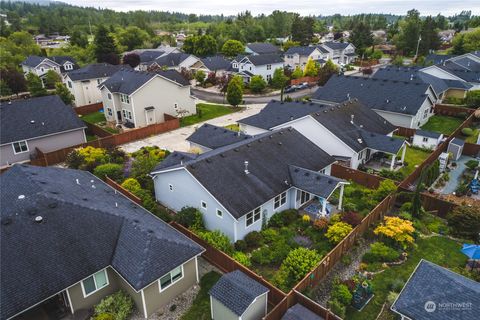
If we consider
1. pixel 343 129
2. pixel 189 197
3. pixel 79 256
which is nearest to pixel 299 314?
pixel 79 256

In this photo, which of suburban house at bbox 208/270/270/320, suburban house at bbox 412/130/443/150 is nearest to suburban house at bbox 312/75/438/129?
suburban house at bbox 412/130/443/150

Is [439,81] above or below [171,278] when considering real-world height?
above

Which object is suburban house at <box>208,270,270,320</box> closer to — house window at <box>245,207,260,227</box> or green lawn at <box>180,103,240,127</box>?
house window at <box>245,207,260,227</box>

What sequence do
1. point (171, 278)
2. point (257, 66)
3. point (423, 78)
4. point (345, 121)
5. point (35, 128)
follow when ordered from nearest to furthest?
point (171, 278) → point (35, 128) → point (345, 121) → point (423, 78) → point (257, 66)

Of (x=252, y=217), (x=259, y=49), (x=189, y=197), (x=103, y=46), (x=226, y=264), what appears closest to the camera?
(x=226, y=264)

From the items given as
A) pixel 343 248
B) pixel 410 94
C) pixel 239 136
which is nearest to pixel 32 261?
pixel 343 248

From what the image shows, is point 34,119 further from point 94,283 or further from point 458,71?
point 458,71

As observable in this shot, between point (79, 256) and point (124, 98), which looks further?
point (124, 98)

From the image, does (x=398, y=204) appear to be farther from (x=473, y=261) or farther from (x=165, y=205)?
(x=165, y=205)
